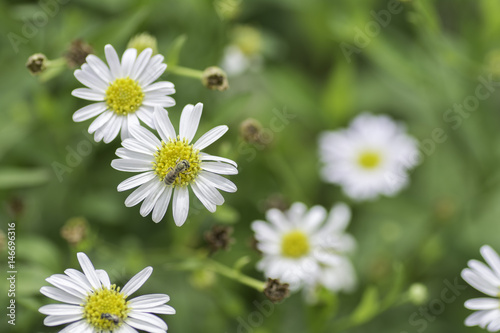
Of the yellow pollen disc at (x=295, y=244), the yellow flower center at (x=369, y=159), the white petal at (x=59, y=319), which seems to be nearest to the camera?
the white petal at (x=59, y=319)

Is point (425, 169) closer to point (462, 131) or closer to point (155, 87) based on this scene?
point (462, 131)

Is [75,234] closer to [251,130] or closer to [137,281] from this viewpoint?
[137,281]

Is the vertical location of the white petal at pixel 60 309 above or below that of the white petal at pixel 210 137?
below

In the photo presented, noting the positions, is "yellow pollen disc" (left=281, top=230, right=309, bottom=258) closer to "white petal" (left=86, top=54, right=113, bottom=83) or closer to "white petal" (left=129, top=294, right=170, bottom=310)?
"white petal" (left=129, top=294, right=170, bottom=310)

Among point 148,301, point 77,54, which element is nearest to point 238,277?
point 148,301

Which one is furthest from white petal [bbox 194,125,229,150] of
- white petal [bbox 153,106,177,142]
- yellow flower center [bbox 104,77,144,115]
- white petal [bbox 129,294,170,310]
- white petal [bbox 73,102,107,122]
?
white petal [bbox 129,294,170,310]

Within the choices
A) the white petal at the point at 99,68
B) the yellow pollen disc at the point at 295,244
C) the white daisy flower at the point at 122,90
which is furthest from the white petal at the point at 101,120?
the yellow pollen disc at the point at 295,244

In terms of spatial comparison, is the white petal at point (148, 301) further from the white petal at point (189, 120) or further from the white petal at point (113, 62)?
the white petal at point (113, 62)
